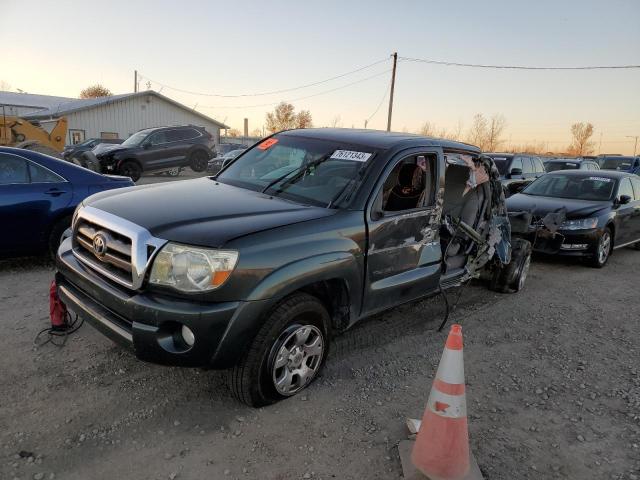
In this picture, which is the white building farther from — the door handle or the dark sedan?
the door handle

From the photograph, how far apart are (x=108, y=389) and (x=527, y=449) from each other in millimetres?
2771

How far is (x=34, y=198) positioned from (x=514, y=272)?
19.1 ft

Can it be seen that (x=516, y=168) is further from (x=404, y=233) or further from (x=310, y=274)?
(x=310, y=274)

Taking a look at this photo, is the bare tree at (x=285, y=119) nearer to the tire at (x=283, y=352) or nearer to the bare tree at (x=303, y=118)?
the bare tree at (x=303, y=118)

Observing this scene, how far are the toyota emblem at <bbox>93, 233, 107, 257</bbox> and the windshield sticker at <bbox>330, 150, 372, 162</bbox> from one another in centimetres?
185

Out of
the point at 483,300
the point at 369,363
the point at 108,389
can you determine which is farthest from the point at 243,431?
the point at 483,300

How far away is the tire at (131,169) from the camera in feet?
51.7

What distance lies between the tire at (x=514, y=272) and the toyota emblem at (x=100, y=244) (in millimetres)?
4660

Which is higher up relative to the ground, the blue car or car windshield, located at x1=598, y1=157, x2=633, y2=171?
car windshield, located at x1=598, y1=157, x2=633, y2=171

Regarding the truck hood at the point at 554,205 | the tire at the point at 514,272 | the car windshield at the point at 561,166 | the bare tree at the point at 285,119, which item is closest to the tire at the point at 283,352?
the tire at the point at 514,272

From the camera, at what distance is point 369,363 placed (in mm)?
3822

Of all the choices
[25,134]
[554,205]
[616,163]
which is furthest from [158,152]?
[616,163]

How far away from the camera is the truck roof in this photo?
3.89 m

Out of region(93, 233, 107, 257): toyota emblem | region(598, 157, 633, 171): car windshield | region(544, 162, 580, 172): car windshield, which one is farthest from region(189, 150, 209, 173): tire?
region(598, 157, 633, 171): car windshield
